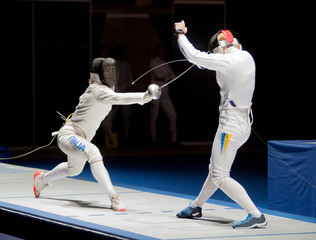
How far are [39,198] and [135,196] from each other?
2.61 feet

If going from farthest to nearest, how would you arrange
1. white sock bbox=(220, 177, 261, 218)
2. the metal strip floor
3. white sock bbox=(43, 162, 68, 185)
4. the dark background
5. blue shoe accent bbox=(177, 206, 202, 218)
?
the dark background, white sock bbox=(43, 162, 68, 185), blue shoe accent bbox=(177, 206, 202, 218), white sock bbox=(220, 177, 261, 218), the metal strip floor

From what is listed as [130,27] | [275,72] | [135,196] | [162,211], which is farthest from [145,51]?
[162,211]

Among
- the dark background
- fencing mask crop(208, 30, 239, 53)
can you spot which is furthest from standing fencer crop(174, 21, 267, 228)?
the dark background

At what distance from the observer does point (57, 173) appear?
5.95 metres

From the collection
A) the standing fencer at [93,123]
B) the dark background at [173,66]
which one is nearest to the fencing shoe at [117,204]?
the standing fencer at [93,123]

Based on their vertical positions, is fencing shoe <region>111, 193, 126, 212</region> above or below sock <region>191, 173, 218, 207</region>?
below

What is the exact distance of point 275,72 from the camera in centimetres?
1245

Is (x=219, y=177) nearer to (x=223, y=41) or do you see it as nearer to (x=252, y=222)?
(x=252, y=222)

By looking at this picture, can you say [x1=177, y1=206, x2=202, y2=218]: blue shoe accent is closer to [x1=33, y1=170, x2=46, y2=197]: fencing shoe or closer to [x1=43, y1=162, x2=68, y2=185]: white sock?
[x1=43, y1=162, x2=68, y2=185]: white sock

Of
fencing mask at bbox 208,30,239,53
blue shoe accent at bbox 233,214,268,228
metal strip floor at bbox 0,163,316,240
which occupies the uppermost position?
fencing mask at bbox 208,30,239,53

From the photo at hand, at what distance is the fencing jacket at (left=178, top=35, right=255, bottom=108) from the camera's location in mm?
4777

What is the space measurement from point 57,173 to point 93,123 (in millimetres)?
576

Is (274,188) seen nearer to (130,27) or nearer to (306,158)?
(306,158)

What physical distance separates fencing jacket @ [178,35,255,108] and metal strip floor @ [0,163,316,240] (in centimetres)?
82
